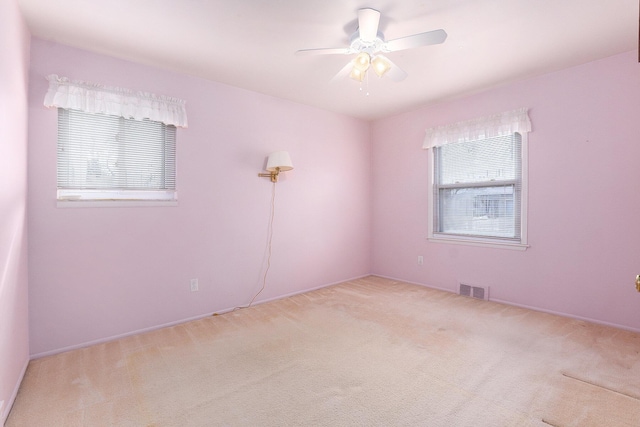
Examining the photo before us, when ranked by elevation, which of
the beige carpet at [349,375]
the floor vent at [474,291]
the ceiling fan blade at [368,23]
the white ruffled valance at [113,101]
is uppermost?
the ceiling fan blade at [368,23]

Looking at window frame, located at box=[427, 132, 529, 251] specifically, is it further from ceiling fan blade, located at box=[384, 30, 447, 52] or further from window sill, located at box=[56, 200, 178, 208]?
window sill, located at box=[56, 200, 178, 208]

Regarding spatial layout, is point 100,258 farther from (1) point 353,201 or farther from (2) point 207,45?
(1) point 353,201

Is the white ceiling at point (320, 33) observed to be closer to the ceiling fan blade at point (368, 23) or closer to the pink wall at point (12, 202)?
the ceiling fan blade at point (368, 23)

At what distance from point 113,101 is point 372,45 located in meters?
2.16

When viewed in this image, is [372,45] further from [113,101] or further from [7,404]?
[7,404]

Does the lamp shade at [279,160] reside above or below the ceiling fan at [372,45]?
below

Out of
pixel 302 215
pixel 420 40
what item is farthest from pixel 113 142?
pixel 420 40

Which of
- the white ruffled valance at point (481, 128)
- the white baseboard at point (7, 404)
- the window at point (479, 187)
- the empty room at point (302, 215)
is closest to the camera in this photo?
the white baseboard at point (7, 404)

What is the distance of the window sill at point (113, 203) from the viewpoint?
2463mm

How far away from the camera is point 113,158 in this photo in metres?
2.69

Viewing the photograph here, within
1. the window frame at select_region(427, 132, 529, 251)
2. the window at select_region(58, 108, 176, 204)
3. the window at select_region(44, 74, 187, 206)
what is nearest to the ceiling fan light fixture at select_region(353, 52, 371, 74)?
the window at select_region(44, 74, 187, 206)

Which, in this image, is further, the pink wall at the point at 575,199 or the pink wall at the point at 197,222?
the pink wall at the point at 575,199

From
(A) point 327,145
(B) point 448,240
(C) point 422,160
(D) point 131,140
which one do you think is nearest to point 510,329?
(B) point 448,240

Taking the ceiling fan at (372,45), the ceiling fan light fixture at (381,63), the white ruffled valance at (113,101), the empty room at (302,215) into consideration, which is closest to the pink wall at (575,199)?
the empty room at (302,215)
